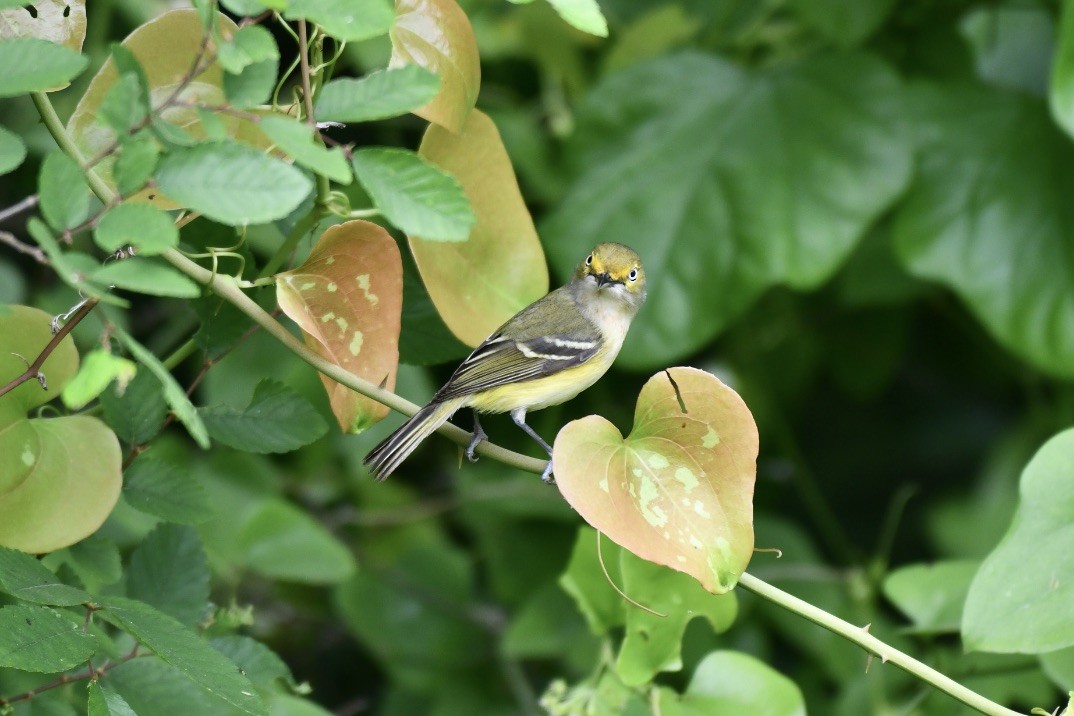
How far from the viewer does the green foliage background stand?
2.46 m

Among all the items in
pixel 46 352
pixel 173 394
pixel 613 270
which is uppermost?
pixel 173 394

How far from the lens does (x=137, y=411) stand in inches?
54.8

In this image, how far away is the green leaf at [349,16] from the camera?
1.06 metres

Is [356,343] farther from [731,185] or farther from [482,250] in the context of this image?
[731,185]

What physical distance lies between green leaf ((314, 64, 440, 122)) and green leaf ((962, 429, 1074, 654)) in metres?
0.91

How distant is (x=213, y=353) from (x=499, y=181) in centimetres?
44

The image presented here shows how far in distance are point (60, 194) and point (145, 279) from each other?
0.52 ft

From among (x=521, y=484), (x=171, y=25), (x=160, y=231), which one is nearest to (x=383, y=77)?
(x=160, y=231)

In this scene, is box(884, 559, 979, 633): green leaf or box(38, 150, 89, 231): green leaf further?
box(884, 559, 979, 633): green leaf

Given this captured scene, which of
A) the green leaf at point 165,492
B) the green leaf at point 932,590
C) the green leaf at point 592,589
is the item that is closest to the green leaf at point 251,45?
the green leaf at point 165,492

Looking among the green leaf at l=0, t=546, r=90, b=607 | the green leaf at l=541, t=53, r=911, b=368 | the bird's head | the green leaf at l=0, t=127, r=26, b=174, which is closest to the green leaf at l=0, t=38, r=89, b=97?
the green leaf at l=0, t=127, r=26, b=174

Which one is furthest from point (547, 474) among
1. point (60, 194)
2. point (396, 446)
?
point (60, 194)

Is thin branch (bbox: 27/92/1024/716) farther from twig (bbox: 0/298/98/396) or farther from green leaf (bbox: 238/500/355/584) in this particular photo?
green leaf (bbox: 238/500/355/584)

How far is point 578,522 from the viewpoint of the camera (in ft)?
9.33
